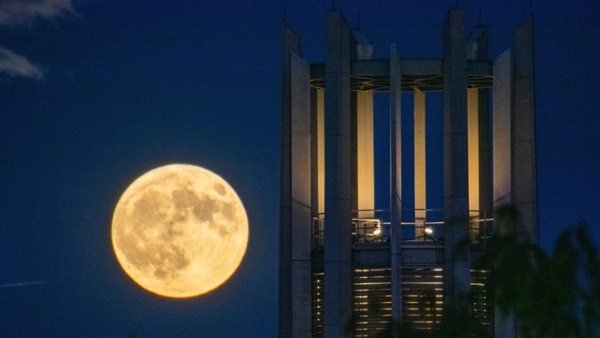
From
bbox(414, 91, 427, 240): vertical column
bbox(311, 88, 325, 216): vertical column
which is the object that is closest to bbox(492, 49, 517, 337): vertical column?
bbox(414, 91, 427, 240): vertical column

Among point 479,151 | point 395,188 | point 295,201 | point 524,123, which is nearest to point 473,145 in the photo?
point 479,151

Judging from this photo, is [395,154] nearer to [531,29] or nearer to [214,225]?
[531,29]

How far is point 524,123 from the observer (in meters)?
55.8

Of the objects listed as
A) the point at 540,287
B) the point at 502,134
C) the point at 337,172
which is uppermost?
the point at 502,134

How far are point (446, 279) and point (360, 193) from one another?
6497 millimetres

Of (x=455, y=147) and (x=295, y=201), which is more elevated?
(x=455, y=147)

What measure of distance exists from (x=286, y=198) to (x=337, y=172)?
3187 millimetres

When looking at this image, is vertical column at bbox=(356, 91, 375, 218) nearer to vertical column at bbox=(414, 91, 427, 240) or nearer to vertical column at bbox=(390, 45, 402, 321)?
vertical column at bbox=(414, 91, 427, 240)

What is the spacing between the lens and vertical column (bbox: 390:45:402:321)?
2132 inches

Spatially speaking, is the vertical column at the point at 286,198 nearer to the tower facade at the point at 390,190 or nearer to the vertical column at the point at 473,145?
the tower facade at the point at 390,190

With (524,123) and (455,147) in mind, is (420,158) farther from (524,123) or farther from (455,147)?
(455,147)

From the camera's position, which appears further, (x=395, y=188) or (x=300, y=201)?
(x=300, y=201)

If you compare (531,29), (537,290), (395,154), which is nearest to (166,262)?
(395,154)

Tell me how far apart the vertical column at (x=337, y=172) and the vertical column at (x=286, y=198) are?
2.14m
